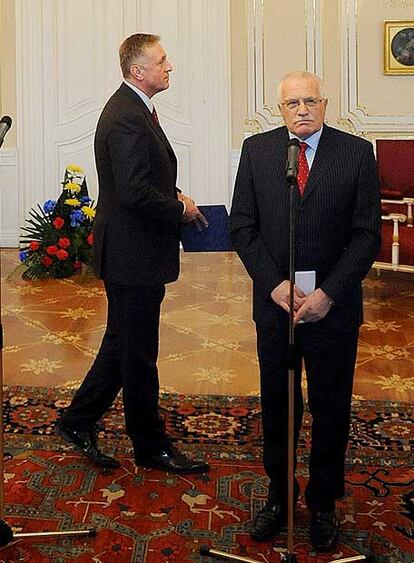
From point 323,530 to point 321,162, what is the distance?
1231 mm

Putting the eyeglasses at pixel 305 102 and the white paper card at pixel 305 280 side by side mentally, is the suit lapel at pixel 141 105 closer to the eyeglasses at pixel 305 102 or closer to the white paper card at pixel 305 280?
Result: the eyeglasses at pixel 305 102

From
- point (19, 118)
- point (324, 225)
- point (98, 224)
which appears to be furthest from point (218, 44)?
point (324, 225)

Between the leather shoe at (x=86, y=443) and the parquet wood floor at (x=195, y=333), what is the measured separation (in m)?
0.90

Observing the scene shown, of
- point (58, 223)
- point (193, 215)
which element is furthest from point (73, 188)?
point (193, 215)

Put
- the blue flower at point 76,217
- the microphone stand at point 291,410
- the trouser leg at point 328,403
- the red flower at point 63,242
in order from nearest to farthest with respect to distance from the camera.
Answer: the microphone stand at point 291,410 → the trouser leg at point 328,403 → the red flower at point 63,242 → the blue flower at point 76,217

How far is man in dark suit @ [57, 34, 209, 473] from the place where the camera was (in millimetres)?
3285

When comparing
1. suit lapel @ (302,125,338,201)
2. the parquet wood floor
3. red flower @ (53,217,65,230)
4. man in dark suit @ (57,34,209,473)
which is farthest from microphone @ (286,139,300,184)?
red flower @ (53,217,65,230)

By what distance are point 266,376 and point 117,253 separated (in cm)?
82

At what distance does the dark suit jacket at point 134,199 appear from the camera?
3270mm

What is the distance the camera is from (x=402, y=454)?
3.78 meters

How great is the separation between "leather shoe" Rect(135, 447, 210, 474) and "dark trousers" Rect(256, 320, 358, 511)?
57 centimetres

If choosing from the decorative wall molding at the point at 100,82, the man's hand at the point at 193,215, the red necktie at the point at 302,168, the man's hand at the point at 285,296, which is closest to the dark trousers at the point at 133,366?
the man's hand at the point at 193,215

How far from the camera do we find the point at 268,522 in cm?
306

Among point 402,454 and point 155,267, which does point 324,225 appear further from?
point 402,454
